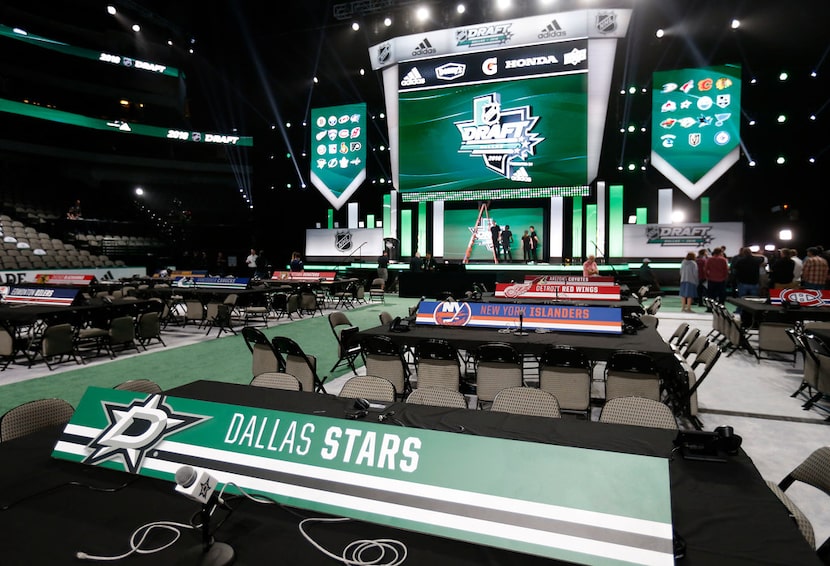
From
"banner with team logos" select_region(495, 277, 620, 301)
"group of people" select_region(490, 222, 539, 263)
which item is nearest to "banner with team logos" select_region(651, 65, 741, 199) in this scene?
"group of people" select_region(490, 222, 539, 263)

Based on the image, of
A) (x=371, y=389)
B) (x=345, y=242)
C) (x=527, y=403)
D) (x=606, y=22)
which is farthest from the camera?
(x=345, y=242)

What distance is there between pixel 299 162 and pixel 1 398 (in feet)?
59.9

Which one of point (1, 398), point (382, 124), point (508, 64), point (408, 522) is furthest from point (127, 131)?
point (408, 522)

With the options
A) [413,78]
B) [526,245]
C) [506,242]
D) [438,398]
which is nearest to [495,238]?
[506,242]

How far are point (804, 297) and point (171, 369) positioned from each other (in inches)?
394

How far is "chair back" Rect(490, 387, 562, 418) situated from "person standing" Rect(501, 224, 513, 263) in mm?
15293

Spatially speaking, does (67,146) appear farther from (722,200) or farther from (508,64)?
(722,200)

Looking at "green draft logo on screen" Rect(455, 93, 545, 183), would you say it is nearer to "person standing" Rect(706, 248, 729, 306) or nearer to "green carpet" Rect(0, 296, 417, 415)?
"person standing" Rect(706, 248, 729, 306)

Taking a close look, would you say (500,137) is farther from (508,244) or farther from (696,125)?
(696,125)

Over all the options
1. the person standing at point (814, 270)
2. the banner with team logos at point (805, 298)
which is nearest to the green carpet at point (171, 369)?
the banner with team logos at point (805, 298)

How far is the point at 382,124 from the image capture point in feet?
65.8

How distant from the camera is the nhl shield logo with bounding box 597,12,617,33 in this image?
516 inches

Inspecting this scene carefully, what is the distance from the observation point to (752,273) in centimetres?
1044

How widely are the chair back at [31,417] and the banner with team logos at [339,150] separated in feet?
56.6
